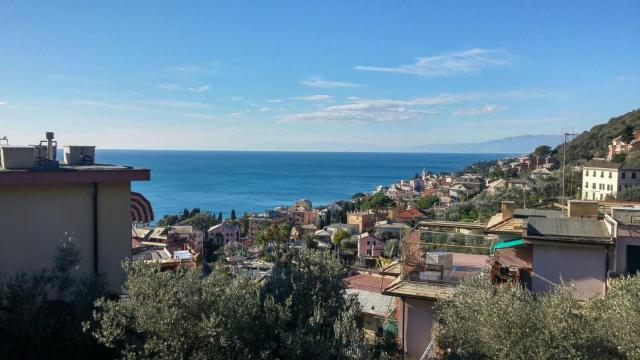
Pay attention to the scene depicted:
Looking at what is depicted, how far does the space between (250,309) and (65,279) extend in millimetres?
2216

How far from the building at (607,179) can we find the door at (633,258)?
4298cm

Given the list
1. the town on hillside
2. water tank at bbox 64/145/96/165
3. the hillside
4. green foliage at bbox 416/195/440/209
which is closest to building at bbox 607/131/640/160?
the hillside

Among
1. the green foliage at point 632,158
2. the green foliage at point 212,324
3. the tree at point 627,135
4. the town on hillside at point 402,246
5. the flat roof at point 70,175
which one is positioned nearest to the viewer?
the green foliage at point 212,324

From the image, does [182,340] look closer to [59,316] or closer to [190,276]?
[190,276]

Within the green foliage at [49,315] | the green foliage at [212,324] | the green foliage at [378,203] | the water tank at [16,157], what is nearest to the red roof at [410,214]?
the green foliage at [378,203]

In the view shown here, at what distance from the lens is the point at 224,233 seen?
211 feet

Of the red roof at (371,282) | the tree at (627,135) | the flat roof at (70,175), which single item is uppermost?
the tree at (627,135)

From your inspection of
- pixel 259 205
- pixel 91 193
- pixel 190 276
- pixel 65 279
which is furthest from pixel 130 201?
pixel 259 205

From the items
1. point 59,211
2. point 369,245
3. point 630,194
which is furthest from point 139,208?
point 369,245

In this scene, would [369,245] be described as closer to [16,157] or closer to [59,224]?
[59,224]

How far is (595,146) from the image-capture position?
81188 mm

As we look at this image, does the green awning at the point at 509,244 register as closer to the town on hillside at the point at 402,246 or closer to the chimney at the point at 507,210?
the town on hillside at the point at 402,246

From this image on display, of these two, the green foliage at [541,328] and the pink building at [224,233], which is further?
the pink building at [224,233]

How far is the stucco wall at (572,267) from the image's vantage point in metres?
8.17
